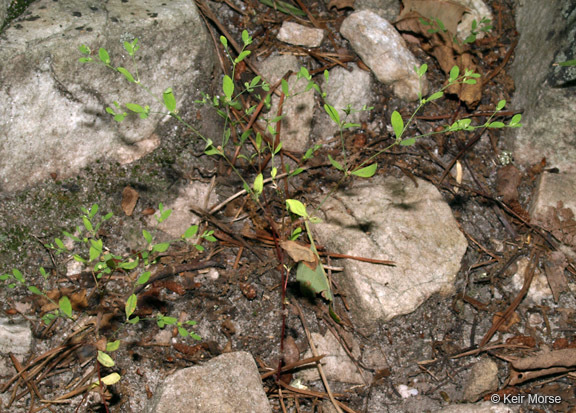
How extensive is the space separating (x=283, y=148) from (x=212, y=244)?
0.73 m

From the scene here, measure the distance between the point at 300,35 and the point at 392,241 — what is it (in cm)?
146

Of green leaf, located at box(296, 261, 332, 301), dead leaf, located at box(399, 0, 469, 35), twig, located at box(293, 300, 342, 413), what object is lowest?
twig, located at box(293, 300, 342, 413)

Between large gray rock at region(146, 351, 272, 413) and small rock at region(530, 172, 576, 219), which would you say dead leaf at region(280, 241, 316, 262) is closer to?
large gray rock at region(146, 351, 272, 413)

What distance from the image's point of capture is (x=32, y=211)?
2.42 meters

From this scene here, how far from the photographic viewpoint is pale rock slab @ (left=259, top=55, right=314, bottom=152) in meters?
2.84

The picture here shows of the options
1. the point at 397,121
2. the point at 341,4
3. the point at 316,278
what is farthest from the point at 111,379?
the point at 341,4

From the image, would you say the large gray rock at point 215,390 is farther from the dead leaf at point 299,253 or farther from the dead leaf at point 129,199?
the dead leaf at point 129,199

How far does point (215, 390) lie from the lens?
7.04 feet

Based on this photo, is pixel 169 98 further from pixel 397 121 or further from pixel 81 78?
pixel 397 121

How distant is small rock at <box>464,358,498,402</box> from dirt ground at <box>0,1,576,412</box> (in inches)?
1.4

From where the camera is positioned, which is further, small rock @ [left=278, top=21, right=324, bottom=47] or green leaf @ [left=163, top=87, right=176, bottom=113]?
small rock @ [left=278, top=21, right=324, bottom=47]

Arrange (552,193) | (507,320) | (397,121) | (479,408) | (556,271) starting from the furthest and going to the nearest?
(552,193) < (556,271) < (507,320) < (479,408) < (397,121)

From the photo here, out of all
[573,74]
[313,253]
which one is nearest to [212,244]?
[313,253]

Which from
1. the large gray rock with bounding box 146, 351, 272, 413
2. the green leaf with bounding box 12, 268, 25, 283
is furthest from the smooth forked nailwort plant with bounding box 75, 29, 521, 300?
the green leaf with bounding box 12, 268, 25, 283
